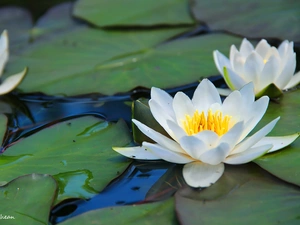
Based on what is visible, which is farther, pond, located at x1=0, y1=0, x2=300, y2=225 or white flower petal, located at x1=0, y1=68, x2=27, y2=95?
white flower petal, located at x1=0, y1=68, x2=27, y2=95

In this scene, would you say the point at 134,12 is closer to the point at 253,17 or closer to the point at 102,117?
the point at 253,17

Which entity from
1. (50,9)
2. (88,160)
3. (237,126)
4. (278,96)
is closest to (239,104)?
(237,126)

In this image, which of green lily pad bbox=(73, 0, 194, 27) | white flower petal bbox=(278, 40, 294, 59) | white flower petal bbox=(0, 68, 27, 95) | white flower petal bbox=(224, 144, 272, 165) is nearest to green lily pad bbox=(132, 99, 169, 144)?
white flower petal bbox=(224, 144, 272, 165)

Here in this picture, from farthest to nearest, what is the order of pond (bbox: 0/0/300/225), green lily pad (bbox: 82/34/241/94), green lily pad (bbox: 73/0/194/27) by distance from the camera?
1. green lily pad (bbox: 73/0/194/27)
2. green lily pad (bbox: 82/34/241/94)
3. pond (bbox: 0/0/300/225)

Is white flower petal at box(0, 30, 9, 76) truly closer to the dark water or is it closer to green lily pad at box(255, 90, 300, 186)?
the dark water

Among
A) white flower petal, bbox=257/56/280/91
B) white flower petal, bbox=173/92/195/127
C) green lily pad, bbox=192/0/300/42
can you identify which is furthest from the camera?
green lily pad, bbox=192/0/300/42

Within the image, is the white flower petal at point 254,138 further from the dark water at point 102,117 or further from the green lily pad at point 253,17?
the green lily pad at point 253,17

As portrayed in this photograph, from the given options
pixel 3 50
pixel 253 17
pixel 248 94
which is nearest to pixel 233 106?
pixel 248 94
